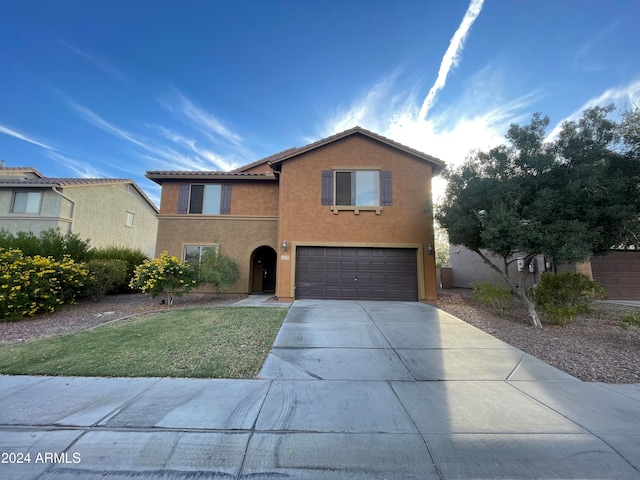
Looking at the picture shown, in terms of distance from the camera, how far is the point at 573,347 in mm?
5988

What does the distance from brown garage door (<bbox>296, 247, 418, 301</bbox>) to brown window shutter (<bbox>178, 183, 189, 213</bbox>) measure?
262 inches

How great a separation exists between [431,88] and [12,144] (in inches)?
1170

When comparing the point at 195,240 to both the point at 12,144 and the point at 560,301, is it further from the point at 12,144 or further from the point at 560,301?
the point at 12,144

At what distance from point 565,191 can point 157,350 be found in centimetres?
1049

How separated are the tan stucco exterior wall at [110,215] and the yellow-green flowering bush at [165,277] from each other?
9.28 metres

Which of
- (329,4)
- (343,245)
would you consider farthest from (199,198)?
(329,4)

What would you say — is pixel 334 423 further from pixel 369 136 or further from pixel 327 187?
pixel 369 136

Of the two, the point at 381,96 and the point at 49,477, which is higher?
the point at 381,96

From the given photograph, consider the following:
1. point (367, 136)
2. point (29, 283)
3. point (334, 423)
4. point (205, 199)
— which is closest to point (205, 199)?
point (205, 199)

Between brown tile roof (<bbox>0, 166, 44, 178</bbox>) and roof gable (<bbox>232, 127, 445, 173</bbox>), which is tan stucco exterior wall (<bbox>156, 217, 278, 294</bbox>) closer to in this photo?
roof gable (<bbox>232, 127, 445, 173</bbox>)

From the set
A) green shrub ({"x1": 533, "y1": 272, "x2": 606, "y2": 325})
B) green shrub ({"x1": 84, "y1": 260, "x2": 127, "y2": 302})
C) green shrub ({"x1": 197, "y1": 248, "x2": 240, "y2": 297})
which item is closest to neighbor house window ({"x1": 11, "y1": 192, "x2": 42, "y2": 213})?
green shrub ({"x1": 84, "y1": 260, "x2": 127, "y2": 302})

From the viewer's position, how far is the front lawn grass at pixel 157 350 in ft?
14.7

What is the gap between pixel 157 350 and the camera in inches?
211

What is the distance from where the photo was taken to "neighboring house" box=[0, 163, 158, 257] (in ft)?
50.0
